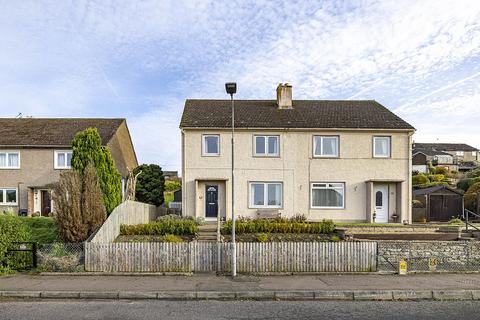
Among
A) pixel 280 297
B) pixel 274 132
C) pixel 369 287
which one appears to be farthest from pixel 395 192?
pixel 280 297

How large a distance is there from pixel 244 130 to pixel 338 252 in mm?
11128

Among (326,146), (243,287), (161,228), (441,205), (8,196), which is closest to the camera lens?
(243,287)

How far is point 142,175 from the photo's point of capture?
90.8 feet

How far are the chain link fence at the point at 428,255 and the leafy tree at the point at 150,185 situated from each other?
1721 centimetres

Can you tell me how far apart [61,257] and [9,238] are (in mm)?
1711

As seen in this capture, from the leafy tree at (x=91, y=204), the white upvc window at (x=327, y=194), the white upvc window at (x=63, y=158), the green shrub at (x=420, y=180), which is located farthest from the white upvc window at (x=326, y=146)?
the green shrub at (x=420, y=180)

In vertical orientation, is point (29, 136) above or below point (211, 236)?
above

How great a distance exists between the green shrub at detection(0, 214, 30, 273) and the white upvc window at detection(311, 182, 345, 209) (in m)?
14.8

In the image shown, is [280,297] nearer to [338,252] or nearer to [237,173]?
[338,252]

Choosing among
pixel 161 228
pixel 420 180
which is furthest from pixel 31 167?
pixel 420 180

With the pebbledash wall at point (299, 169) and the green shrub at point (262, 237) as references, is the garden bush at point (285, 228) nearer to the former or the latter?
the green shrub at point (262, 237)

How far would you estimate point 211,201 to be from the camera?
22656mm

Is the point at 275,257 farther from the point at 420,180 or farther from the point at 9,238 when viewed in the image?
the point at 420,180

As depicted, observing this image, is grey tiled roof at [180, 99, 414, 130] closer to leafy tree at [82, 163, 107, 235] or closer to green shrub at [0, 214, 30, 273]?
leafy tree at [82, 163, 107, 235]
